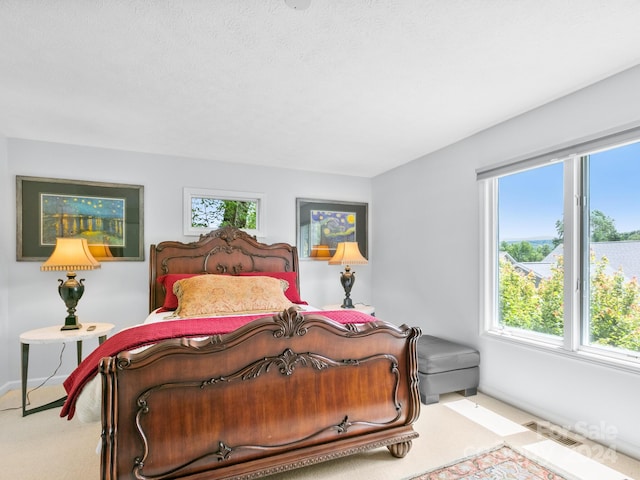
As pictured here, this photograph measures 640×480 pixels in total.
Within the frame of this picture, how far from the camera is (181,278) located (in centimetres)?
336

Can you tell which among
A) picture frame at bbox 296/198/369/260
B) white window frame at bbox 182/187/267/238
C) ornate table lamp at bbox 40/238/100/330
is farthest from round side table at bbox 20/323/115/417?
picture frame at bbox 296/198/369/260

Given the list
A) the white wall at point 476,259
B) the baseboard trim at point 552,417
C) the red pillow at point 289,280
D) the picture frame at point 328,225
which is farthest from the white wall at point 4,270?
the baseboard trim at point 552,417

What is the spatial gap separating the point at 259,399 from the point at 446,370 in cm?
181

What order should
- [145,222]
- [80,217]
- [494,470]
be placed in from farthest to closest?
[145,222] < [80,217] < [494,470]

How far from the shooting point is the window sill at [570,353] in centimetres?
212

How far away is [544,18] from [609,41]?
1.61 feet

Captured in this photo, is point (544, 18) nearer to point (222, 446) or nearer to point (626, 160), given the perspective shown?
point (626, 160)

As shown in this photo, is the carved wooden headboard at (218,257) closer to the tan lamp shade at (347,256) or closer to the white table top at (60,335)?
the tan lamp shade at (347,256)

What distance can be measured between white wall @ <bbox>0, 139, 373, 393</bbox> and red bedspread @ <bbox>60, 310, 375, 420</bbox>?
1743 millimetres

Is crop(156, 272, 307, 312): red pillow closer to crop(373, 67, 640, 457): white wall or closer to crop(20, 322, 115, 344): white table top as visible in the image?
crop(20, 322, 115, 344): white table top

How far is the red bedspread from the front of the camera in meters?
1.73

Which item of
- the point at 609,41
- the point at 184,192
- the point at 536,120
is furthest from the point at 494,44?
the point at 184,192

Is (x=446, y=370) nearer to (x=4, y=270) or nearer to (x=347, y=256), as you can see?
(x=347, y=256)

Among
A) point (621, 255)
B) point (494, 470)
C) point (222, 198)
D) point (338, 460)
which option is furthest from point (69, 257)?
point (621, 255)
